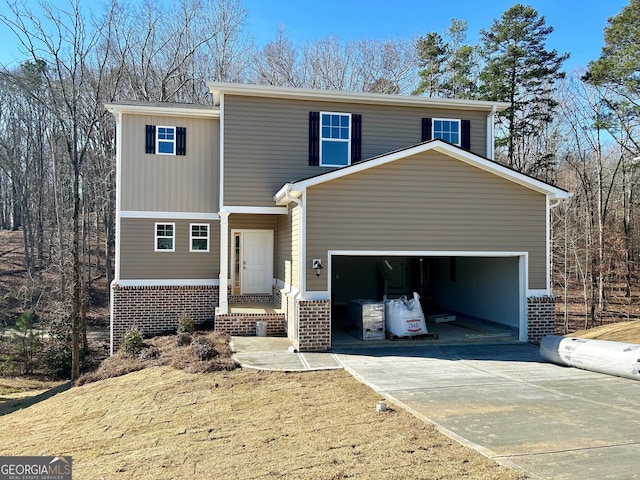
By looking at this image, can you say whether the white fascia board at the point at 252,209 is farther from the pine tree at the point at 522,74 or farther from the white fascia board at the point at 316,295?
the pine tree at the point at 522,74

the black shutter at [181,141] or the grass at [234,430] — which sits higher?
the black shutter at [181,141]

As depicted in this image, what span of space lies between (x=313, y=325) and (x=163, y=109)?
7560mm

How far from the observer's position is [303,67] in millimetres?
27625

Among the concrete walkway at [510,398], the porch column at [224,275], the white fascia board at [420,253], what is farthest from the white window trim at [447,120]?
the porch column at [224,275]

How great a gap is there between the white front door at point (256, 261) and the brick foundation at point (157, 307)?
115cm

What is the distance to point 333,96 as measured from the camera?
12.6 meters

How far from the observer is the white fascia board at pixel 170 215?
13242 mm

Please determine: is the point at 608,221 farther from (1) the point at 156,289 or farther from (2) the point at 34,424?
(2) the point at 34,424

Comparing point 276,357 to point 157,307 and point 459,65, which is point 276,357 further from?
point 459,65

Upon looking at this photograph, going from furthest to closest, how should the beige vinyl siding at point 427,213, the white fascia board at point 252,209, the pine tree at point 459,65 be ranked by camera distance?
the pine tree at point 459,65
the white fascia board at point 252,209
the beige vinyl siding at point 427,213

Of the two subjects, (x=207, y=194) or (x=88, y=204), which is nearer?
(x=207, y=194)

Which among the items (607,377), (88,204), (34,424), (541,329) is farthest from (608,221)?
(88,204)

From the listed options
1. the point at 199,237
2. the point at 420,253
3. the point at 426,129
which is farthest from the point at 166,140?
the point at 420,253

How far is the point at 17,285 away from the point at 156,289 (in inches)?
613
